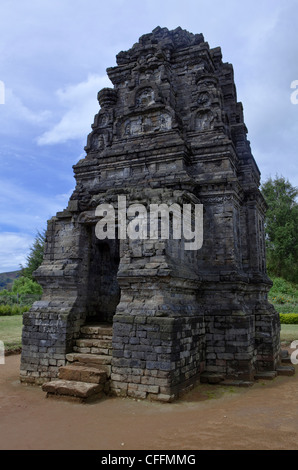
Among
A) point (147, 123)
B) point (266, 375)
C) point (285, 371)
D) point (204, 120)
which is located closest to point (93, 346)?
point (266, 375)

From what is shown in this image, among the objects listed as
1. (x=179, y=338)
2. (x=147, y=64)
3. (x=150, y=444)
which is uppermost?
(x=147, y=64)

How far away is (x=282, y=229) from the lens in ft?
117

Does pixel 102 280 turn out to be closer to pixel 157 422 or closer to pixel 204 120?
pixel 157 422

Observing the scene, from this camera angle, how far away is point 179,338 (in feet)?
25.3

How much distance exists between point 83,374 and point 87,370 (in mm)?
128

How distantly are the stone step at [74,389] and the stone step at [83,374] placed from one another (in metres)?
0.12

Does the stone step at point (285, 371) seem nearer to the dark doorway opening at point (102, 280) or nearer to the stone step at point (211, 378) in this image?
the stone step at point (211, 378)

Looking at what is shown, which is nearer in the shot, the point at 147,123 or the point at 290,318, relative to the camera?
the point at 147,123

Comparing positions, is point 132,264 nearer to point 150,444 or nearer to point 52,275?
point 52,275

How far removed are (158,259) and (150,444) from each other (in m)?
3.81

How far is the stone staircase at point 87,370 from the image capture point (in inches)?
285

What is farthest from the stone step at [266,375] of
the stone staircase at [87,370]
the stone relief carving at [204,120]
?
the stone relief carving at [204,120]

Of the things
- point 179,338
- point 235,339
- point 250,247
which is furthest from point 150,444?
point 250,247

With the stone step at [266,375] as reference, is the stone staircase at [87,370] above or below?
above
